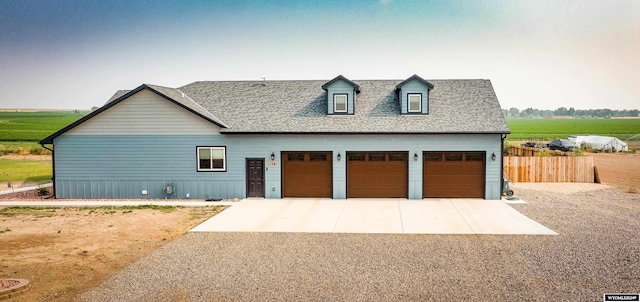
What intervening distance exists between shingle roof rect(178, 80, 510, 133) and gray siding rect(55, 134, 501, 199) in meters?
0.48

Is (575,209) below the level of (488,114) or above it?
below

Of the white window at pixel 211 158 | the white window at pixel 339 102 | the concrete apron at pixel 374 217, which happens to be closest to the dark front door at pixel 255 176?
the concrete apron at pixel 374 217

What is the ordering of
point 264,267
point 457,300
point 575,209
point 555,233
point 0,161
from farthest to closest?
point 0,161
point 575,209
point 555,233
point 264,267
point 457,300

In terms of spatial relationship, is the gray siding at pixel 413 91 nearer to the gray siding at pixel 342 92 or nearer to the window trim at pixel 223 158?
the gray siding at pixel 342 92

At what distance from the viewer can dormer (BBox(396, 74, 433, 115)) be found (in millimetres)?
21750

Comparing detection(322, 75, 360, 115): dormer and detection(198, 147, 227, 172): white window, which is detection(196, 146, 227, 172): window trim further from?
detection(322, 75, 360, 115): dormer

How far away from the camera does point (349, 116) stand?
22.0m

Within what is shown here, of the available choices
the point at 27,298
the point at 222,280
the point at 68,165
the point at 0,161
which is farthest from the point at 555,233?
the point at 0,161

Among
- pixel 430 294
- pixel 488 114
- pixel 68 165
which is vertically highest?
pixel 488 114

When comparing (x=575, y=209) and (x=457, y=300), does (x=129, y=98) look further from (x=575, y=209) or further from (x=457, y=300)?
(x=575, y=209)

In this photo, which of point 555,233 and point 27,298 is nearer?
point 27,298

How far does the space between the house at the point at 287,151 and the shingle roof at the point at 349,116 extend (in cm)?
9

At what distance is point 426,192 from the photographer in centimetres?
2103

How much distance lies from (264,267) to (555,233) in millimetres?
8869
